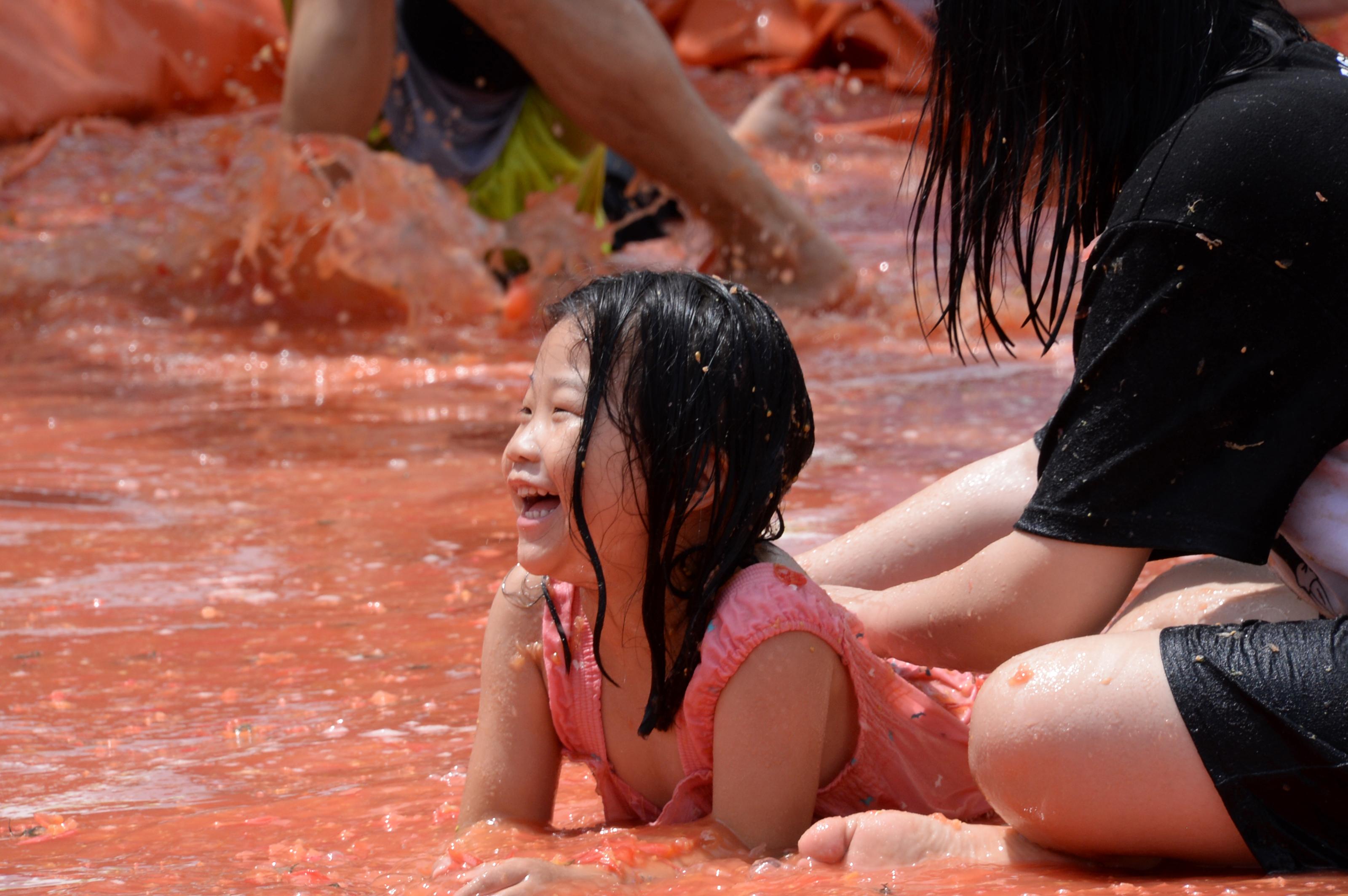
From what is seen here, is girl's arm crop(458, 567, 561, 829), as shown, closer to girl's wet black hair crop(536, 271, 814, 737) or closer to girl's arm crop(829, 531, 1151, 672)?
girl's wet black hair crop(536, 271, 814, 737)

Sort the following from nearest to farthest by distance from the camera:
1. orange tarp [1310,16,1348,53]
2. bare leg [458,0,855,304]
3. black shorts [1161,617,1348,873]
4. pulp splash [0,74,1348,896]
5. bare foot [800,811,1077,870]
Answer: black shorts [1161,617,1348,873], bare foot [800,811,1077,870], pulp splash [0,74,1348,896], bare leg [458,0,855,304], orange tarp [1310,16,1348,53]

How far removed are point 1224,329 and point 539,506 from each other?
0.65m

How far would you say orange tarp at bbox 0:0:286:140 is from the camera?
25.9 feet

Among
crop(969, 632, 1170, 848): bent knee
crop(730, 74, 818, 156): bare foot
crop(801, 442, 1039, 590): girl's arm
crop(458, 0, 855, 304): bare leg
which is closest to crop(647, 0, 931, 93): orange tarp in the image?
crop(730, 74, 818, 156): bare foot

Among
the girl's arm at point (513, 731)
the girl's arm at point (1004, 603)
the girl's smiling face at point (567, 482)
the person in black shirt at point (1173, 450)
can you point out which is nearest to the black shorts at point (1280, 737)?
the person in black shirt at point (1173, 450)

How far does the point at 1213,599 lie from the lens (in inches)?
67.7

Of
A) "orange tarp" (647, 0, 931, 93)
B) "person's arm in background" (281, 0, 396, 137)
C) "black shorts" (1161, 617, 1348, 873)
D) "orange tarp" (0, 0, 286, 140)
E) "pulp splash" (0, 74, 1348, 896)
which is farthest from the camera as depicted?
"orange tarp" (647, 0, 931, 93)

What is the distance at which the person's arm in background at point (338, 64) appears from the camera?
466 cm

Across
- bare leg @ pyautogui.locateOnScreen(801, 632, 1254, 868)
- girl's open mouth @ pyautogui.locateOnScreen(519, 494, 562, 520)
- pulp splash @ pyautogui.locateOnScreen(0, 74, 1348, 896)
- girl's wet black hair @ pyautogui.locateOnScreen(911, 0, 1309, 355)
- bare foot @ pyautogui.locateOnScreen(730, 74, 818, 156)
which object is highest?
girl's wet black hair @ pyautogui.locateOnScreen(911, 0, 1309, 355)

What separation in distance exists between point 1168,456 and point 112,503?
88.0 inches

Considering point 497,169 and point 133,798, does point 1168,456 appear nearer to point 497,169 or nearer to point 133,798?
point 133,798

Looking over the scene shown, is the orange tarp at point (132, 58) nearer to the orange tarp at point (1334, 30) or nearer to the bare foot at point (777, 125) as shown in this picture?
the bare foot at point (777, 125)

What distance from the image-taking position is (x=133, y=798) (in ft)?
5.71

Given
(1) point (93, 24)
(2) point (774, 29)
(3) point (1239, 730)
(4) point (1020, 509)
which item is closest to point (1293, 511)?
(3) point (1239, 730)
